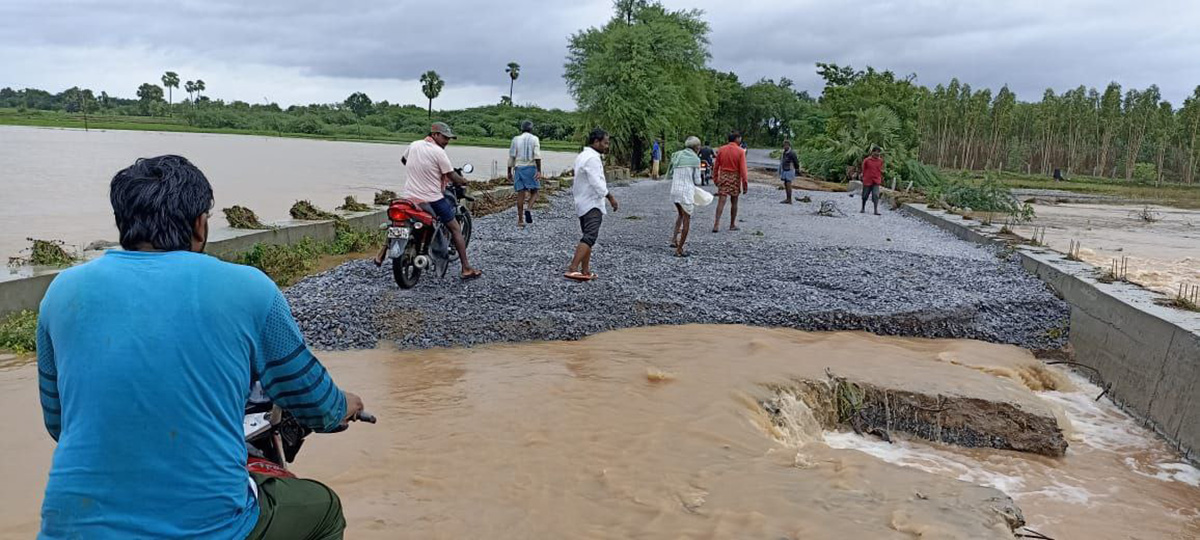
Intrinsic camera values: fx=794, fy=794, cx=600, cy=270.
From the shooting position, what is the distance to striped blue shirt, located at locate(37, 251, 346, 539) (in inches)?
66.9

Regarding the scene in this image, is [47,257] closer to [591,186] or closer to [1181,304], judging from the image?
[591,186]

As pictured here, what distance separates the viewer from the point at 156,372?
1.72m

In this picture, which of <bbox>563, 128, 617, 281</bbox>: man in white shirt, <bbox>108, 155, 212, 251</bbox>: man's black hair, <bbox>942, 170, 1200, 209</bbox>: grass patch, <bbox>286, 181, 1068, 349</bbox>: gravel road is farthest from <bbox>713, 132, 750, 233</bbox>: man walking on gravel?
<bbox>942, 170, 1200, 209</bbox>: grass patch

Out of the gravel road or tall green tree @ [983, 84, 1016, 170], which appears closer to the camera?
the gravel road

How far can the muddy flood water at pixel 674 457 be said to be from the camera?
392cm

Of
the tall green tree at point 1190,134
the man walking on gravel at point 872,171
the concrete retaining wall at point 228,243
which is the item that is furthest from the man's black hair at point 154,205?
the tall green tree at point 1190,134

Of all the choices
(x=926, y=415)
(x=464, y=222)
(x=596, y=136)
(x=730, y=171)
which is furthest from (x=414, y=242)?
(x=730, y=171)

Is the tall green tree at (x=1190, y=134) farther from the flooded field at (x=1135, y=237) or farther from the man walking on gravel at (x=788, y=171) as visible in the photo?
the man walking on gravel at (x=788, y=171)

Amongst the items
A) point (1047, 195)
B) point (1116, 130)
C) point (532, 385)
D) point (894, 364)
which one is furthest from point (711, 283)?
point (1116, 130)

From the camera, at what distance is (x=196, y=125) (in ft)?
286

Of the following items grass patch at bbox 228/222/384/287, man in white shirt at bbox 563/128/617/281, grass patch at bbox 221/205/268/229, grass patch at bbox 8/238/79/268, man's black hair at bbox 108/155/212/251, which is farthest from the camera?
grass patch at bbox 221/205/268/229

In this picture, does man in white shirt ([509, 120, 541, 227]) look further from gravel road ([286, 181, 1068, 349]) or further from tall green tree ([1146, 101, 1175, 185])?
tall green tree ([1146, 101, 1175, 185])

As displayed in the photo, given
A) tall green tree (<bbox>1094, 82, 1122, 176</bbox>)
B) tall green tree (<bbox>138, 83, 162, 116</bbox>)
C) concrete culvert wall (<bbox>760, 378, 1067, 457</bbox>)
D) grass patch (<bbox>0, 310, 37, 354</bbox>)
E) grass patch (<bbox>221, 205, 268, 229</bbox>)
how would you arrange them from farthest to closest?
tall green tree (<bbox>138, 83, 162, 116</bbox>) → tall green tree (<bbox>1094, 82, 1122, 176</bbox>) → grass patch (<bbox>221, 205, 268, 229</bbox>) → grass patch (<bbox>0, 310, 37, 354</bbox>) → concrete culvert wall (<bbox>760, 378, 1067, 457</bbox>)

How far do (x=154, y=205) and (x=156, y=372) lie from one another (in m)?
0.41
